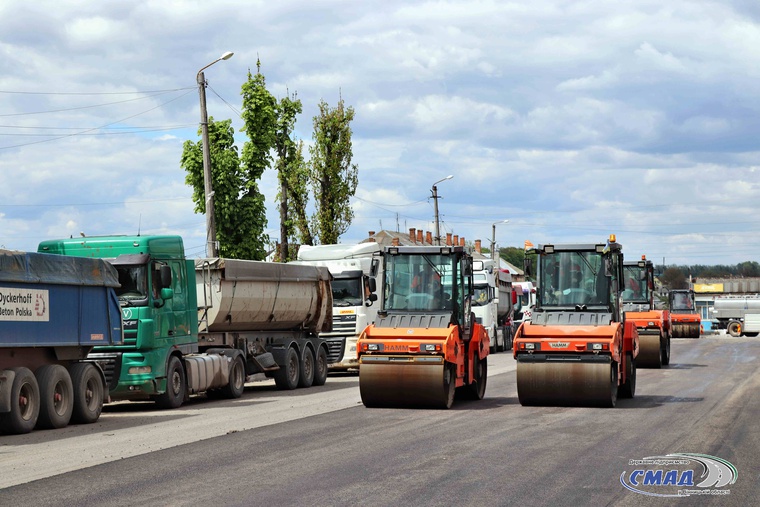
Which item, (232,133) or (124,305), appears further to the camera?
(232,133)

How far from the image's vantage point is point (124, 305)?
1994cm

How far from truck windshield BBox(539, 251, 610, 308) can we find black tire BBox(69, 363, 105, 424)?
27.0 feet

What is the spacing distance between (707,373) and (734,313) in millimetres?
50627

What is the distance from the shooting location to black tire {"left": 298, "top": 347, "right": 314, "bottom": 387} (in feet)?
87.2

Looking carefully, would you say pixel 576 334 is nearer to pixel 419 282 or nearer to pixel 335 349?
pixel 419 282

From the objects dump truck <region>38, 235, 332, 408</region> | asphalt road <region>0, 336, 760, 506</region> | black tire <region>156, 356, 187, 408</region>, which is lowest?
asphalt road <region>0, 336, 760, 506</region>

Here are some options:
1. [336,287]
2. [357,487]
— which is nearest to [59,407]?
[357,487]

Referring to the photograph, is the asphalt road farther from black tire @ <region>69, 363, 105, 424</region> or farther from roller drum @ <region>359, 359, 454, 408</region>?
roller drum @ <region>359, 359, 454, 408</region>

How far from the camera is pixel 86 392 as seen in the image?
1805cm

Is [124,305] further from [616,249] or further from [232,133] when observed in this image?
[232,133]

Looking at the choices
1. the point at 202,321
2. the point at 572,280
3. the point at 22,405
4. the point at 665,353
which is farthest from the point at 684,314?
the point at 22,405

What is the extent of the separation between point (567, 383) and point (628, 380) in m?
2.66

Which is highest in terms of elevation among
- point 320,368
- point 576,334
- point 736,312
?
point 576,334

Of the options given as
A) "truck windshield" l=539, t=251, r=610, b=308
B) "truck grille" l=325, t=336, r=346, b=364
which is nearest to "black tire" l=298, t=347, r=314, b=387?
"truck grille" l=325, t=336, r=346, b=364
